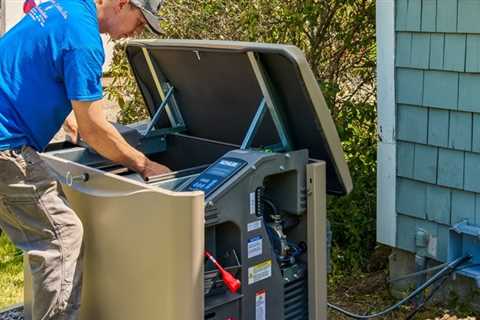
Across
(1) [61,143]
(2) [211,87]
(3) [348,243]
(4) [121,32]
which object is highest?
(4) [121,32]

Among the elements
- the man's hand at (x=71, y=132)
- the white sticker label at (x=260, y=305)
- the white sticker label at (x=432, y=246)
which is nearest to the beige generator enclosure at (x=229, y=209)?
the white sticker label at (x=260, y=305)

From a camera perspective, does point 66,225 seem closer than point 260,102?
Yes

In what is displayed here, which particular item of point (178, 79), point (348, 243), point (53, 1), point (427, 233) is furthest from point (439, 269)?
point (53, 1)

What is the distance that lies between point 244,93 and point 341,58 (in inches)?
81.7

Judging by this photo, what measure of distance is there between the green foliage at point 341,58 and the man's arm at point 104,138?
2.07m

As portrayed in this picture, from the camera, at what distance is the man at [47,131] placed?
304cm

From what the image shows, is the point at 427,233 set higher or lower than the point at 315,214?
lower

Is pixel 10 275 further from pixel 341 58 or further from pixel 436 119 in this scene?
pixel 436 119

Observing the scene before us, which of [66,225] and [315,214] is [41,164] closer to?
[66,225]

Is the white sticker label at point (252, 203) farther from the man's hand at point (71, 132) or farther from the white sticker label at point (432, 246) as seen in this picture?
the white sticker label at point (432, 246)

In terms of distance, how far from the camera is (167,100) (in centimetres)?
402

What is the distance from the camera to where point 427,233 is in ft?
14.1

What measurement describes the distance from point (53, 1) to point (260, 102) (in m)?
1.00

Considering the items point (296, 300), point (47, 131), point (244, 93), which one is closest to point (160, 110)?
point (244, 93)
